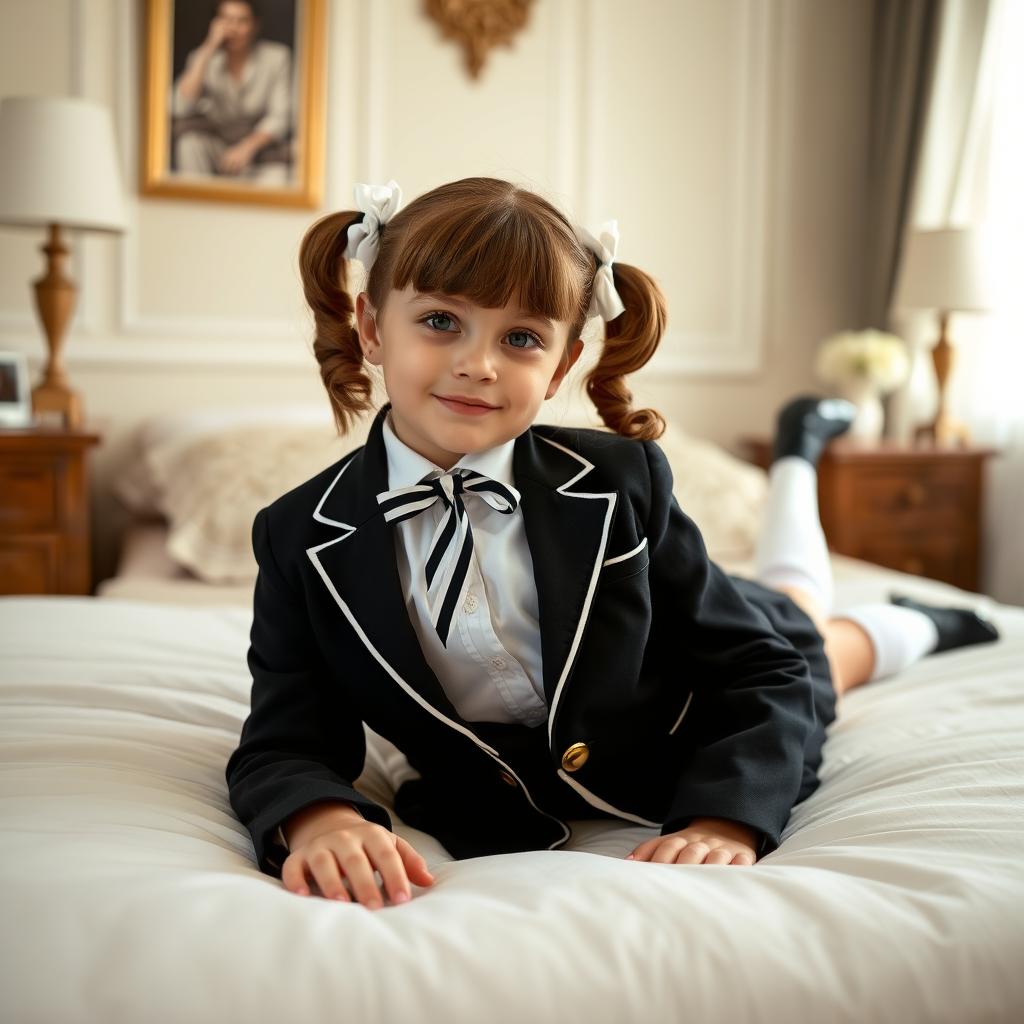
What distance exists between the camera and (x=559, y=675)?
3.83 feet

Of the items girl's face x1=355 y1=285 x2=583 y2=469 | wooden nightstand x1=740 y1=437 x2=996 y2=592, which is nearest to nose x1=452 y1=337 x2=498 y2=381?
girl's face x1=355 y1=285 x2=583 y2=469

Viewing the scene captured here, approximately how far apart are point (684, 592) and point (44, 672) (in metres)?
0.89

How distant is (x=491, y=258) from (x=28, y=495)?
2.17m

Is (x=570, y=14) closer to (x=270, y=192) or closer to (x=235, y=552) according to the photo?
(x=270, y=192)

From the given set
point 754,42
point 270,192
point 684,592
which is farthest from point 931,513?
point 684,592

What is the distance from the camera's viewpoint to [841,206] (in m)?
4.30

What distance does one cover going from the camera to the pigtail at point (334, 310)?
4.27 ft

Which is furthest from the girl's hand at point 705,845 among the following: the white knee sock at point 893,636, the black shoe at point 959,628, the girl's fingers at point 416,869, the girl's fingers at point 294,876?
the black shoe at point 959,628

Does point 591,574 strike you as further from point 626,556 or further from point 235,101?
point 235,101

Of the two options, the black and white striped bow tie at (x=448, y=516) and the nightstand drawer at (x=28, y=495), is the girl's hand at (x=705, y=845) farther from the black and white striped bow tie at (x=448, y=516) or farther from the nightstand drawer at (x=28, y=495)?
the nightstand drawer at (x=28, y=495)

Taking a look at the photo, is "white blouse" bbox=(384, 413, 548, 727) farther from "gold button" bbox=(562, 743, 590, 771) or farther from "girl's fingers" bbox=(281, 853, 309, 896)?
"girl's fingers" bbox=(281, 853, 309, 896)

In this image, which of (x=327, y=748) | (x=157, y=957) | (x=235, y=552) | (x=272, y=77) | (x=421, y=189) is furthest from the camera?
(x=421, y=189)

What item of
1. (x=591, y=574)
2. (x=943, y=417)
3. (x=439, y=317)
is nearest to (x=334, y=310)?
(x=439, y=317)

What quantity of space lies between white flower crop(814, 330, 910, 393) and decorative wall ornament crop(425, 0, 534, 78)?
1538mm
